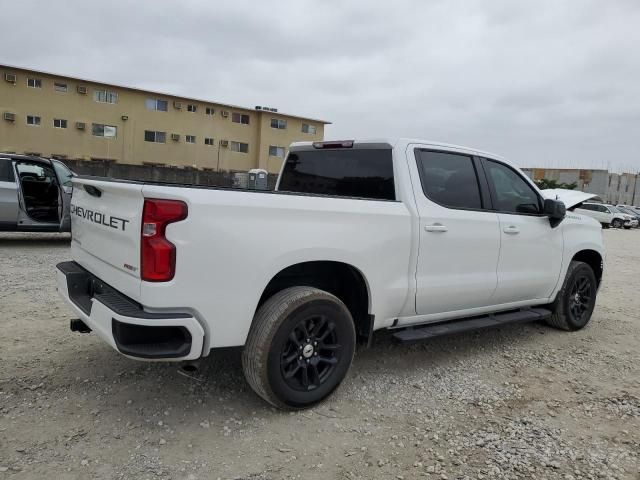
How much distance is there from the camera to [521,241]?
4.65m

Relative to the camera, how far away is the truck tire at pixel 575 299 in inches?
214

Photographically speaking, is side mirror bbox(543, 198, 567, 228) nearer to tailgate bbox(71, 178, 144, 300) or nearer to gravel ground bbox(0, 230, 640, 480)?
gravel ground bbox(0, 230, 640, 480)

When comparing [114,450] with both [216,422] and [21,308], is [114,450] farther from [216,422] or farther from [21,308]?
[21,308]

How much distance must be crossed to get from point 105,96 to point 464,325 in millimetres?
35754

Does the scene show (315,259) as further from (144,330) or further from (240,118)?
(240,118)

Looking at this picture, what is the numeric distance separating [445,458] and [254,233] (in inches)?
67.2

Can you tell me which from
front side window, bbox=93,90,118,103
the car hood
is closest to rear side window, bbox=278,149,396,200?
the car hood

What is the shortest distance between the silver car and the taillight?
23.0 feet

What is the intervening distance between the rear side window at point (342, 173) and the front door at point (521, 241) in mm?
1140

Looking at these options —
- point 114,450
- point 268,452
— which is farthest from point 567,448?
point 114,450

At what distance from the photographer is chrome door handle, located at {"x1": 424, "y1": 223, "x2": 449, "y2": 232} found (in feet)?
12.6

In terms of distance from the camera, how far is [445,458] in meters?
2.93

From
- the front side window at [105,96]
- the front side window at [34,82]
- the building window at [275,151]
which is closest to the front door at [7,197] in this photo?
A: the front side window at [34,82]

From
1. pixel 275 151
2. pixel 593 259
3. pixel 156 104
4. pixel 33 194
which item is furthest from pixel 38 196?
pixel 275 151
